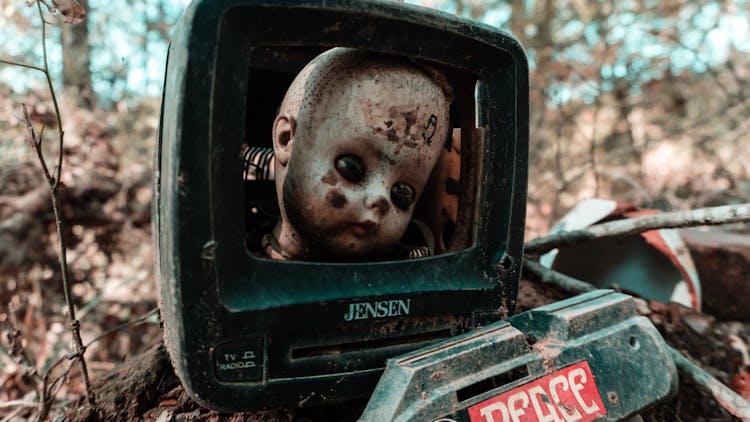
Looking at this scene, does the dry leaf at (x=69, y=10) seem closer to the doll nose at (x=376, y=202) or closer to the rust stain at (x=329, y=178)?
the rust stain at (x=329, y=178)

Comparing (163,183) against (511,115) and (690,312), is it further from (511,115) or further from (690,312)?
(690,312)

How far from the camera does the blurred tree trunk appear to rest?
4.80 m

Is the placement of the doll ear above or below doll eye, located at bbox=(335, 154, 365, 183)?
above

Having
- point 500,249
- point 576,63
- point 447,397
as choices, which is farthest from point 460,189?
point 576,63

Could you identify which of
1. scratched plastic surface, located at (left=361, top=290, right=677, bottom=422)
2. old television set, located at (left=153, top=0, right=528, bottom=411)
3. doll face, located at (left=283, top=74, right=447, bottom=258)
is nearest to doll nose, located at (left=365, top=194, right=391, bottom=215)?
doll face, located at (left=283, top=74, right=447, bottom=258)

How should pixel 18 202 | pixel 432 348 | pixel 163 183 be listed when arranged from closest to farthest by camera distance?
pixel 163 183, pixel 432 348, pixel 18 202

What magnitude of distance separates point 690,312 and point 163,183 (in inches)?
81.0

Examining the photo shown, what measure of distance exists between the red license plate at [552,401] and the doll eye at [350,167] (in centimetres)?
59

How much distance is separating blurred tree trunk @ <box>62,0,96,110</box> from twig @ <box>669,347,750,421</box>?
16.1ft

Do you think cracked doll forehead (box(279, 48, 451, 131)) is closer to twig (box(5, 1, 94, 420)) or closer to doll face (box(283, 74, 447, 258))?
doll face (box(283, 74, 447, 258))

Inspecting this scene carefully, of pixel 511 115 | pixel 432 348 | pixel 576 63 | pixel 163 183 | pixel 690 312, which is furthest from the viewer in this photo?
pixel 576 63

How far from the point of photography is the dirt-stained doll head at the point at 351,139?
124 centimetres

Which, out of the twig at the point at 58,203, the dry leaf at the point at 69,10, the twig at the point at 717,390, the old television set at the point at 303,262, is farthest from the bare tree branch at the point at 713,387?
the dry leaf at the point at 69,10

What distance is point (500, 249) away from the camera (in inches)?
56.1
